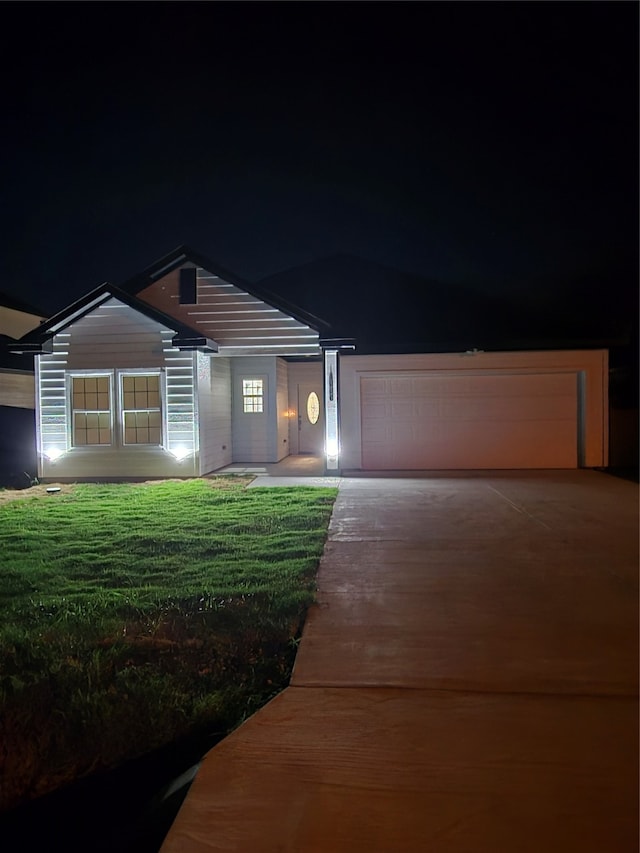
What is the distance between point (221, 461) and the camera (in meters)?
14.5

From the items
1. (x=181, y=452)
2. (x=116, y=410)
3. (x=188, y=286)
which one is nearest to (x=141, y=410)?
(x=116, y=410)

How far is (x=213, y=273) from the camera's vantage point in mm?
13719

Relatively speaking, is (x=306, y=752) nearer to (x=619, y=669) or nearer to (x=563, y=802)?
(x=563, y=802)

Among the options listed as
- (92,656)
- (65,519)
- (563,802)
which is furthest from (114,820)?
(65,519)

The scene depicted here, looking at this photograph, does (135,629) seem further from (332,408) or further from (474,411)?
(474,411)

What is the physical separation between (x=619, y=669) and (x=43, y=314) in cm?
2915

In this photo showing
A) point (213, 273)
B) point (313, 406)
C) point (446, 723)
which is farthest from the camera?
point (313, 406)

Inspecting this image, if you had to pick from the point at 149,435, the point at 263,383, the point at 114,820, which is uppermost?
the point at 263,383

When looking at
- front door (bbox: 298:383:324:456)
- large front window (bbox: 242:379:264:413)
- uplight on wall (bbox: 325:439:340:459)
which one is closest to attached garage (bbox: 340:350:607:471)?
uplight on wall (bbox: 325:439:340:459)

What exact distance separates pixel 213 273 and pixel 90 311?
2972 millimetres

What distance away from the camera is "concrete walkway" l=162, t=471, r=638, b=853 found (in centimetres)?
235

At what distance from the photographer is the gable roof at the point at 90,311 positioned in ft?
40.7

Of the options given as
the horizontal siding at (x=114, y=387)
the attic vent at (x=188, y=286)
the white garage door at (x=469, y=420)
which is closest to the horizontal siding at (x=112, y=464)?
the horizontal siding at (x=114, y=387)

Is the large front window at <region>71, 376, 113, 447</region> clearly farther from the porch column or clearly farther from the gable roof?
the porch column
